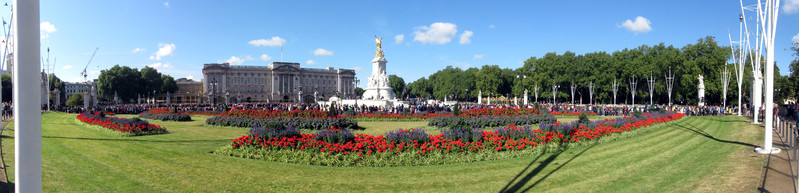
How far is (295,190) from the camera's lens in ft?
24.2

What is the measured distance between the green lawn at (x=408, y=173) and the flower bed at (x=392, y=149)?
0.49 m

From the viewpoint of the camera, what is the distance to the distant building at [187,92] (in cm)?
11227

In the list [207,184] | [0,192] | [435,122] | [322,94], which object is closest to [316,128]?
[435,122]

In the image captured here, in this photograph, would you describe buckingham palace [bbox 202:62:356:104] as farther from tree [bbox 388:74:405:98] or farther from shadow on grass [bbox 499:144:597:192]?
shadow on grass [bbox 499:144:597:192]

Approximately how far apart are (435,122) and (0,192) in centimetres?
1763

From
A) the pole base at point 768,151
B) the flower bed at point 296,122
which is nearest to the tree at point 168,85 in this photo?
the flower bed at point 296,122

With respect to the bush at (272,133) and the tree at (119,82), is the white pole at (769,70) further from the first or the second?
the tree at (119,82)

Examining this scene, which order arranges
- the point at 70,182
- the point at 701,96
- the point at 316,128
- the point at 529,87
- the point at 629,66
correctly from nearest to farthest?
the point at 70,182
the point at 316,128
the point at 701,96
the point at 629,66
the point at 529,87

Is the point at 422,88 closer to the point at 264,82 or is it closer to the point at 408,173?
the point at 264,82

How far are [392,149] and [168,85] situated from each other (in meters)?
108

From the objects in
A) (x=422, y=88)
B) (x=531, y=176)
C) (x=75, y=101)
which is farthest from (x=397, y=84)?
(x=531, y=176)

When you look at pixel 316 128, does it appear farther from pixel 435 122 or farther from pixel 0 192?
pixel 0 192

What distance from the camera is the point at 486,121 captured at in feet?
68.2

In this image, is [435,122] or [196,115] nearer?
[435,122]
